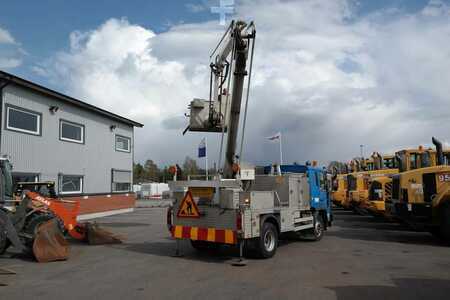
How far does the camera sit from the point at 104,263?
1030 cm

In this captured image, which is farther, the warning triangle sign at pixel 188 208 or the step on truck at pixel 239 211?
the warning triangle sign at pixel 188 208

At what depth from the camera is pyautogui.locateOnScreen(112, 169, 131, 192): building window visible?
2718 centimetres

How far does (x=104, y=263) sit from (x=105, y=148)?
54.1 feet

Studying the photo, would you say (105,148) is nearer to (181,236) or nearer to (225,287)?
(181,236)

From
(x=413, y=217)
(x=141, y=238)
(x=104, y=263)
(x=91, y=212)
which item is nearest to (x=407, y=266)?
(x=413, y=217)

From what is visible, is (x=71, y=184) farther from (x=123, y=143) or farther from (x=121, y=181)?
(x=123, y=143)

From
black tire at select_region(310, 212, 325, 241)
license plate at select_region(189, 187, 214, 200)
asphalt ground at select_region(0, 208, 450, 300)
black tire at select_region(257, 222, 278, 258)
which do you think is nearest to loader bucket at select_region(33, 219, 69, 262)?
asphalt ground at select_region(0, 208, 450, 300)

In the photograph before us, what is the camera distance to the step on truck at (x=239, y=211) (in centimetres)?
1020

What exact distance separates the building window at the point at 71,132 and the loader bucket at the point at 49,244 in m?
11.7

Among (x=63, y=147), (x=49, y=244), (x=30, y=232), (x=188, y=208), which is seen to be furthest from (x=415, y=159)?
(x=63, y=147)

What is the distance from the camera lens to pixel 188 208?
35.8 ft

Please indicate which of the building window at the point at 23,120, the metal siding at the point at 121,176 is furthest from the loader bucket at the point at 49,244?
the metal siding at the point at 121,176

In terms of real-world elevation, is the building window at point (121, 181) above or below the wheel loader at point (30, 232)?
above

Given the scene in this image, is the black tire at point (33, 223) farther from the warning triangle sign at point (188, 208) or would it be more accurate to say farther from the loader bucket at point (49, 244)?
the warning triangle sign at point (188, 208)
